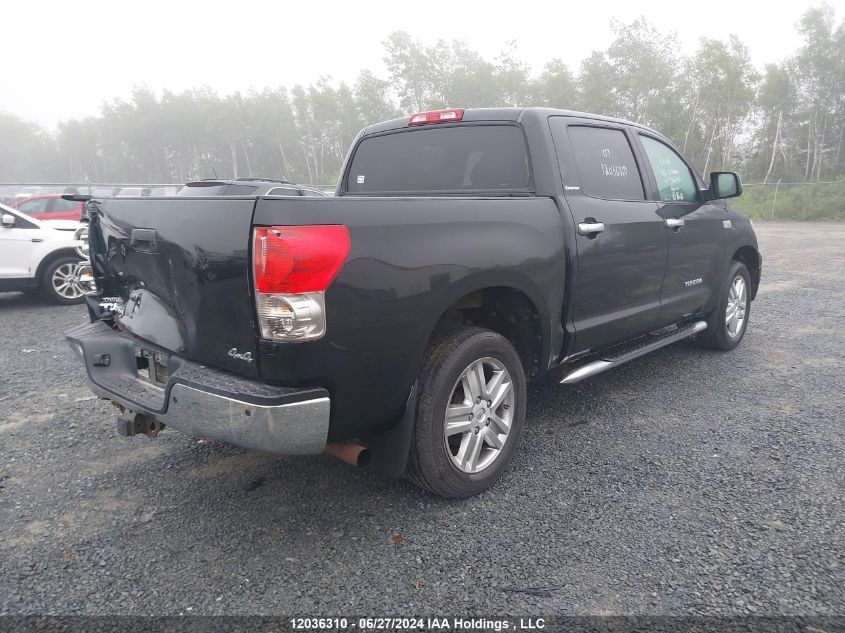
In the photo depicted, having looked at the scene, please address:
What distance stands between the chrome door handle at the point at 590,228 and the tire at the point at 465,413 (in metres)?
0.84

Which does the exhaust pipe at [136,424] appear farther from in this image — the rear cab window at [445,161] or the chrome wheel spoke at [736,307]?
the chrome wheel spoke at [736,307]

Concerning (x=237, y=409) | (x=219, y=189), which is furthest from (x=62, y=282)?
(x=237, y=409)

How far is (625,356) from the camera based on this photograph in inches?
152

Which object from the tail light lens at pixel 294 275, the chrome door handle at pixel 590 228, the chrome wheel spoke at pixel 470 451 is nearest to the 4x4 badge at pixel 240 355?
the tail light lens at pixel 294 275

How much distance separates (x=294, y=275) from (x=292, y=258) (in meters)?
0.06

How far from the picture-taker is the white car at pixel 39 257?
7.67 m

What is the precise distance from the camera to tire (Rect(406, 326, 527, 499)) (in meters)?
2.58

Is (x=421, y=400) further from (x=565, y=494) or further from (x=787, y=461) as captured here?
(x=787, y=461)

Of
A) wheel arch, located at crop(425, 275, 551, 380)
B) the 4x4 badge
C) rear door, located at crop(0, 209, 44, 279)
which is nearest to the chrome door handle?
wheel arch, located at crop(425, 275, 551, 380)

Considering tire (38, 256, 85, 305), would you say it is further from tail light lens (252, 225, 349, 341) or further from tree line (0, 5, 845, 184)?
tree line (0, 5, 845, 184)

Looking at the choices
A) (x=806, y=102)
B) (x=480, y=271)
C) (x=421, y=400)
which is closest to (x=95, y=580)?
(x=421, y=400)

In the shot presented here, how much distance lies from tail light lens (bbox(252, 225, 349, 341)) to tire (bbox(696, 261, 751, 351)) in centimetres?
406

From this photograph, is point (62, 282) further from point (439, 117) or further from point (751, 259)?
point (751, 259)

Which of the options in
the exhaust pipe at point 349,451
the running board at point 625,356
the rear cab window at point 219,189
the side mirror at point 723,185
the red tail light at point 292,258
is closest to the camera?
the red tail light at point 292,258
